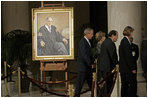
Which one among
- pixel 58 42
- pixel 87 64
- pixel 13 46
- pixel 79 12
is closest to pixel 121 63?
pixel 87 64

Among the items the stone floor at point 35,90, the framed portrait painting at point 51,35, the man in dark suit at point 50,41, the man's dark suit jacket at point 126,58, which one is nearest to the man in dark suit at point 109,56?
the man's dark suit jacket at point 126,58

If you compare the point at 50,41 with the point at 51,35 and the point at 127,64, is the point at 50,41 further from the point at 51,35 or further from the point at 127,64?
the point at 127,64

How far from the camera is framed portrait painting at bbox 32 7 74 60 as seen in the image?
9.21 m

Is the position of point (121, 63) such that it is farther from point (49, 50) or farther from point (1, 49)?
point (1, 49)

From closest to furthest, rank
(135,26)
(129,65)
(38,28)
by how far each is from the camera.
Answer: (129,65) < (135,26) < (38,28)

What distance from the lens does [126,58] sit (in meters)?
8.02

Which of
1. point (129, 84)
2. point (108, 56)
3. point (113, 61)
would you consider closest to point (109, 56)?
point (108, 56)

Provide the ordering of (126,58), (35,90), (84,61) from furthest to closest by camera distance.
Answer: (35,90) < (84,61) < (126,58)

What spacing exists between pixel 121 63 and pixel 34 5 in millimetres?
4934

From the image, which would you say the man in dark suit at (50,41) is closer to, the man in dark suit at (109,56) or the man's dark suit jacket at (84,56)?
the man's dark suit jacket at (84,56)

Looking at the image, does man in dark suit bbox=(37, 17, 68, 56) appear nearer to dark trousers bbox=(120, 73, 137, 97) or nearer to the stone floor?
the stone floor

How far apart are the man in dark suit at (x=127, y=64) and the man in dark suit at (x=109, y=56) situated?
0.57 ft

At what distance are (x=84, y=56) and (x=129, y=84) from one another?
115 cm

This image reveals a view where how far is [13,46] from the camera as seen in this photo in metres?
9.89
